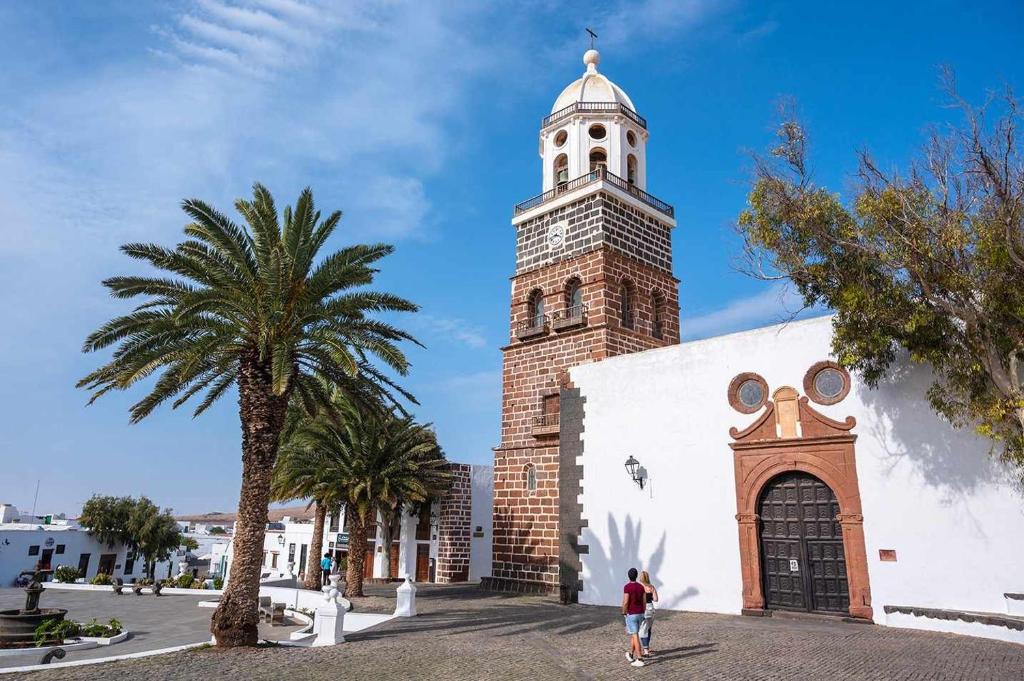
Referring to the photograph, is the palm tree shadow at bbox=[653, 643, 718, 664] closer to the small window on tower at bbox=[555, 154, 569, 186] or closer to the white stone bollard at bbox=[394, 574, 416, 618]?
the white stone bollard at bbox=[394, 574, 416, 618]

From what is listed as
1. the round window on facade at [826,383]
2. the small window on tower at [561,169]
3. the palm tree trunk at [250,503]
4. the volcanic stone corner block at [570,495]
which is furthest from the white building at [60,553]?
the round window on facade at [826,383]

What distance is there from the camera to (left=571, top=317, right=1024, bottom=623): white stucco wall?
11.4 metres

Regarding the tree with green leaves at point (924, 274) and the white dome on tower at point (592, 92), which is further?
the white dome on tower at point (592, 92)

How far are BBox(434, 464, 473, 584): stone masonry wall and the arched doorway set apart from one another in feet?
50.6

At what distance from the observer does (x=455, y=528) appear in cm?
2745

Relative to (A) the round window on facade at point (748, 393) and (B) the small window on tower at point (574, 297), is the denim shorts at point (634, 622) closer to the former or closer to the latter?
(A) the round window on facade at point (748, 393)

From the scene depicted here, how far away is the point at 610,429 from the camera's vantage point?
54.6 feet

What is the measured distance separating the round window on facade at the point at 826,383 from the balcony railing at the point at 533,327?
890 centimetres

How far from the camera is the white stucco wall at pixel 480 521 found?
27797 millimetres

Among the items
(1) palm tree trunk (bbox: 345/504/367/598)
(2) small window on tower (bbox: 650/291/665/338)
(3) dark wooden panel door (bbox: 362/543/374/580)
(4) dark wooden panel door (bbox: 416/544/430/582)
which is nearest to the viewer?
(1) palm tree trunk (bbox: 345/504/367/598)

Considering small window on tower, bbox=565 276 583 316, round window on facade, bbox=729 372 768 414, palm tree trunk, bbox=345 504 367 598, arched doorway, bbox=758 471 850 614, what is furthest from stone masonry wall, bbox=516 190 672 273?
palm tree trunk, bbox=345 504 367 598

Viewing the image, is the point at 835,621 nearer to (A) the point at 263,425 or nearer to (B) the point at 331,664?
(B) the point at 331,664

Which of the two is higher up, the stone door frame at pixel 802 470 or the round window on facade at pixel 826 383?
the round window on facade at pixel 826 383

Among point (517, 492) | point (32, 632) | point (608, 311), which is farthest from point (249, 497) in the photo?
point (608, 311)
